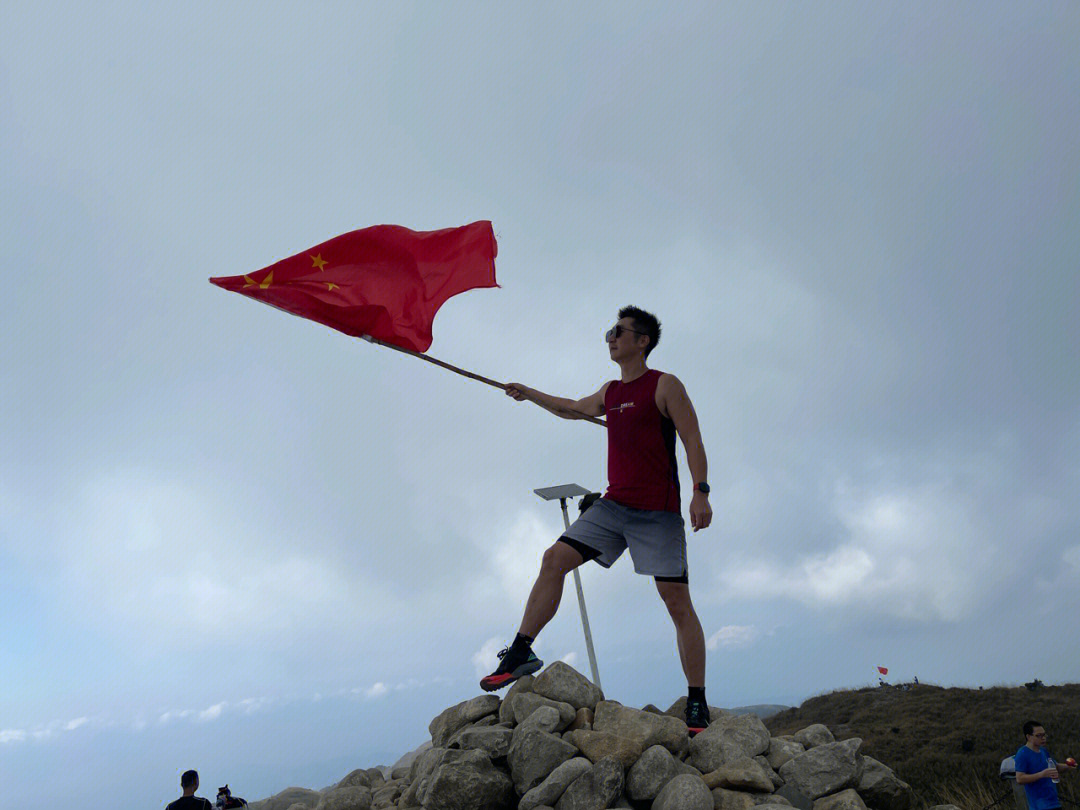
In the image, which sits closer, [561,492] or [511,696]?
[511,696]

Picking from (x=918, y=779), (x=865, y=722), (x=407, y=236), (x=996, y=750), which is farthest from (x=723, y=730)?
(x=865, y=722)

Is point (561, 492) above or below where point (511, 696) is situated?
above

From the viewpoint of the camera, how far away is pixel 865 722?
2680 centimetres

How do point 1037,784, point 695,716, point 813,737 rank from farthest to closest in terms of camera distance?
1. point 1037,784
2. point 813,737
3. point 695,716

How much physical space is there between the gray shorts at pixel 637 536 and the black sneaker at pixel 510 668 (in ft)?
3.11

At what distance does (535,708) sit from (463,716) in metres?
0.81

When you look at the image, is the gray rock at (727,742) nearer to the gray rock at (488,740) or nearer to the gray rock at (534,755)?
the gray rock at (534,755)

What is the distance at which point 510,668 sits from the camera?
239 inches

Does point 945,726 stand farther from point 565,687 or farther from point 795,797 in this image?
point 565,687

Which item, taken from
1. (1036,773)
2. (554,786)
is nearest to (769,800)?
(554,786)

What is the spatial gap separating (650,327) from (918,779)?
15561 millimetres

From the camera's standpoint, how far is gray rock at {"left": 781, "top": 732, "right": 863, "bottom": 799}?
586 centimetres

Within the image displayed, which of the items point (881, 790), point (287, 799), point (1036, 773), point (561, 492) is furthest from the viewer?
point (287, 799)

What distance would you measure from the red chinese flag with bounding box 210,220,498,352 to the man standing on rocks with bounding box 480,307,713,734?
206cm
